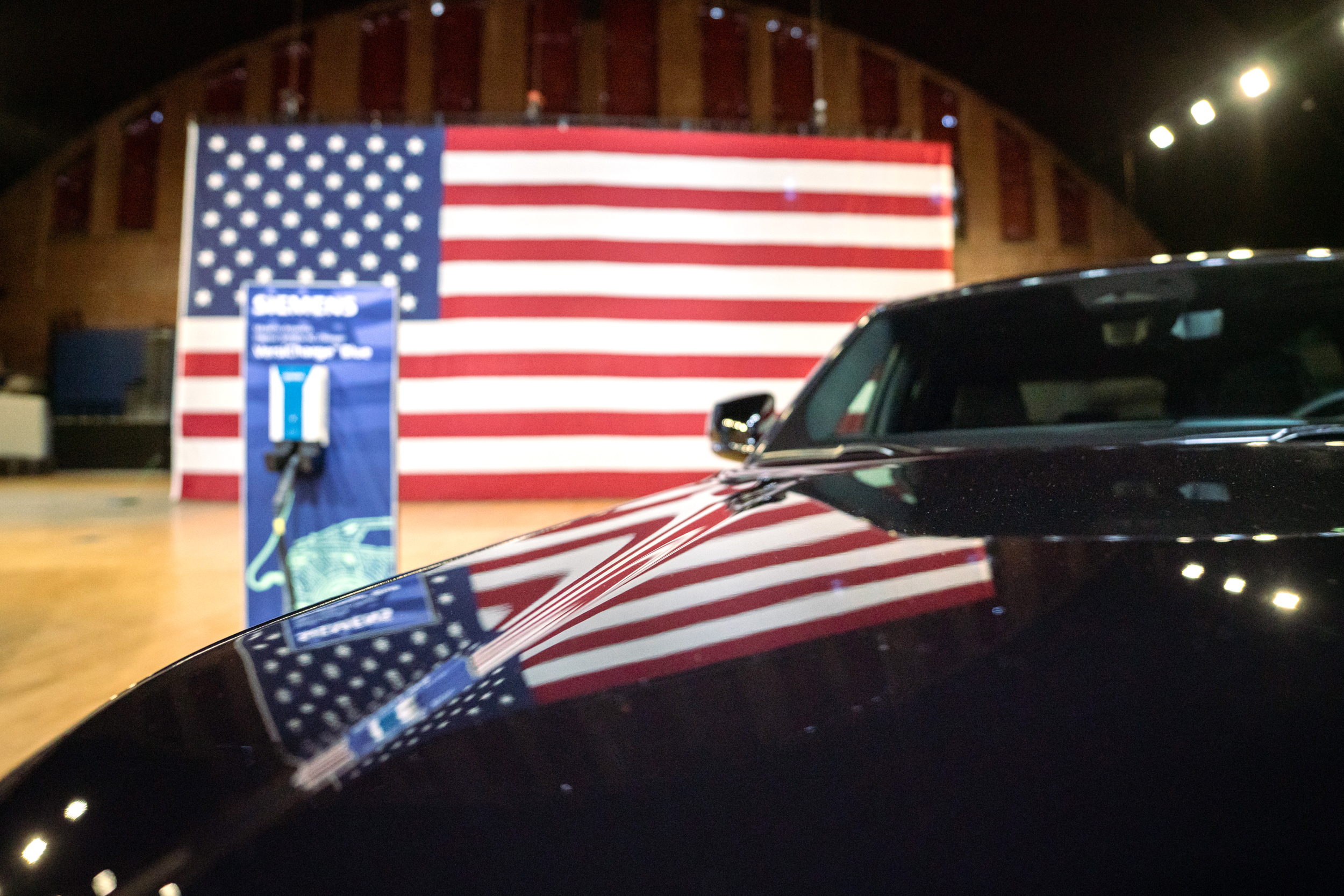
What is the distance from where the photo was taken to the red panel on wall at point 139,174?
8.61 metres

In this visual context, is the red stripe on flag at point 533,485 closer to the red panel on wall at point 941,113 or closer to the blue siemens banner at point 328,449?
the blue siemens banner at point 328,449

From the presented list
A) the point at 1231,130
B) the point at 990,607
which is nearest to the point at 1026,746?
the point at 990,607

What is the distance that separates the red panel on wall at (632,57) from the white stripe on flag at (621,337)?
4.04 metres

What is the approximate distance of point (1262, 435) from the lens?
792 mm

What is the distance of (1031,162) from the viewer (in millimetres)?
8898

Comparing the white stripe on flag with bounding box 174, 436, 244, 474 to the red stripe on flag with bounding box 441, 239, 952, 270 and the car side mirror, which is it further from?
the car side mirror

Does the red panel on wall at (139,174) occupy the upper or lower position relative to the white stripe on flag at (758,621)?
upper

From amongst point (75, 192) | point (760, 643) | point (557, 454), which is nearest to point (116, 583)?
point (557, 454)

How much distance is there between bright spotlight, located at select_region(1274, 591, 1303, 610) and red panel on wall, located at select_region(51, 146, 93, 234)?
11319mm

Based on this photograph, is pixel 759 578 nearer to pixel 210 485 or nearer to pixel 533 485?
pixel 533 485

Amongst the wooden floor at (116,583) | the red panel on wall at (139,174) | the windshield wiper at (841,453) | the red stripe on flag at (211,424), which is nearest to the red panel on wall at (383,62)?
the red panel on wall at (139,174)

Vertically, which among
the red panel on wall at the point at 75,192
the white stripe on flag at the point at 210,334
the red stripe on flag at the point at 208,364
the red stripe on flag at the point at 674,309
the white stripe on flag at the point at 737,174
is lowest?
the red stripe on flag at the point at 208,364

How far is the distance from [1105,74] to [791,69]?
3267mm

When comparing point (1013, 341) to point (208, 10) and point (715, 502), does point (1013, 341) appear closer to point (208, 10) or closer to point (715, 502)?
point (715, 502)
